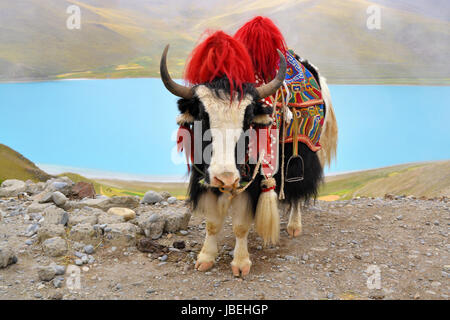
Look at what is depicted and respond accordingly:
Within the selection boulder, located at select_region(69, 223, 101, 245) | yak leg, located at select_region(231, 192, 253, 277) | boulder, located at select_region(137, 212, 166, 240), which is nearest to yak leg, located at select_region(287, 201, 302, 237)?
yak leg, located at select_region(231, 192, 253, 277)

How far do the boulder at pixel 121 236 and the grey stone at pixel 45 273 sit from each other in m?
0.57

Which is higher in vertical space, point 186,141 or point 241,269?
point 186,141

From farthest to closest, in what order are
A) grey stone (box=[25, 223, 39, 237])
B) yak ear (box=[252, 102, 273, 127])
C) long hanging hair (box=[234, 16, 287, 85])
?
grey stone (box=[25, 223, 39, 237]) < long hanging hair (box=[234, 16, 287, 85]) < yak ear (box=[252, 102, 273, 127])

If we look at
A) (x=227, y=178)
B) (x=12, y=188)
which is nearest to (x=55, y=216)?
(x=12, y=188)

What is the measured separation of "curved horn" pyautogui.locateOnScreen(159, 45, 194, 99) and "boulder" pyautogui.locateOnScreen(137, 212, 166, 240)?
1.34 meters

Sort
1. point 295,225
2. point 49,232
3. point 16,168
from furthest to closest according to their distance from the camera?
point 16,168, point 295,225, point 49,232

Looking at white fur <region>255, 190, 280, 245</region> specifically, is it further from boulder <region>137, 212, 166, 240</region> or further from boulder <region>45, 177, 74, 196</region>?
boulder <region>45, 177, 74, 196</region>

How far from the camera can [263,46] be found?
276cm

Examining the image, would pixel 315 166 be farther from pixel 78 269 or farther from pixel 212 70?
pixel 78 269

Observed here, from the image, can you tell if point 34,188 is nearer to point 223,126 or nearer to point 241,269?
point 241,269

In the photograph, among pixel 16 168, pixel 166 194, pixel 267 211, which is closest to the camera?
pixel 267 211

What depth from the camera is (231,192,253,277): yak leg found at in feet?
8.75

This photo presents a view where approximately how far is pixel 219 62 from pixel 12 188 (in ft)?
10.3

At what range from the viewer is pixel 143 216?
351cm
